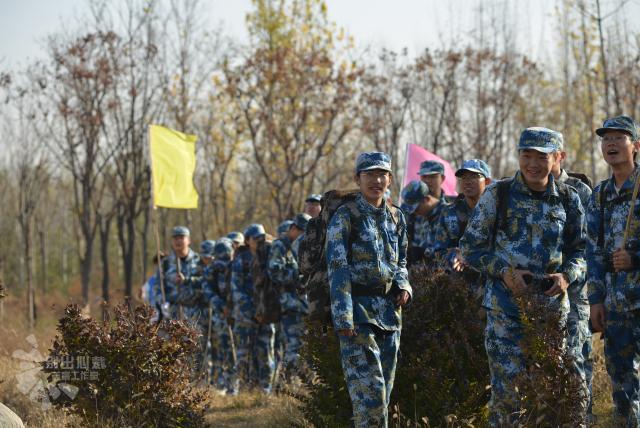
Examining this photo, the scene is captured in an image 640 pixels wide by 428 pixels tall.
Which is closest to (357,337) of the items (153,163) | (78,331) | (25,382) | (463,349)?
(463,349)

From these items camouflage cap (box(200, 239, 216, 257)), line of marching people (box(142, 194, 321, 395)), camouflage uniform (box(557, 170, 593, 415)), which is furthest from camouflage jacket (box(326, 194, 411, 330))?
camouflage cap (box(200, 239, 216, 257))

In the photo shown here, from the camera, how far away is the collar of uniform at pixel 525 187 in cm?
500

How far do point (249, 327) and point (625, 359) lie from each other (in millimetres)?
7209

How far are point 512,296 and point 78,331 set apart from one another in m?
3.40

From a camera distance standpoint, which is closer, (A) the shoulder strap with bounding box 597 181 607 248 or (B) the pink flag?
(A) the shoulder strap with bounding box 597 181 607 248

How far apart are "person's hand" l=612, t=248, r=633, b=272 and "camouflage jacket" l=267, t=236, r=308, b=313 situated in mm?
6315

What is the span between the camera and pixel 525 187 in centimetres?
500

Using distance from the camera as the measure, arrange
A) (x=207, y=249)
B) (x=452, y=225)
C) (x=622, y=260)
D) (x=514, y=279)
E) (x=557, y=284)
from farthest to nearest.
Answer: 1. (x=207, y=249)
2. (x=452, y=225)
3. (x=622, y=260)
4. (x=557, y=284)
5. (x=514, y=279)

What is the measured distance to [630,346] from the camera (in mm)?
5484

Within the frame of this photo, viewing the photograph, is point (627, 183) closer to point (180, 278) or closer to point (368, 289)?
point (368, 289)

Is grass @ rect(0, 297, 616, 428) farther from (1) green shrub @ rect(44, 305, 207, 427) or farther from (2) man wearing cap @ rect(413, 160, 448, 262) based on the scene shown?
(2) man wearing cap @ rect(413, 160, 448, 262)

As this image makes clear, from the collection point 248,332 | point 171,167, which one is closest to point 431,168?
point 248,332

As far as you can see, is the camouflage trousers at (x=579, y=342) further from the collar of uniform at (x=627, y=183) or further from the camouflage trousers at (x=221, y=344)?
the camouflage trousers at (x=221, y=344)

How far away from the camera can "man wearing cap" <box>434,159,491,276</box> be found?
7.75 m
